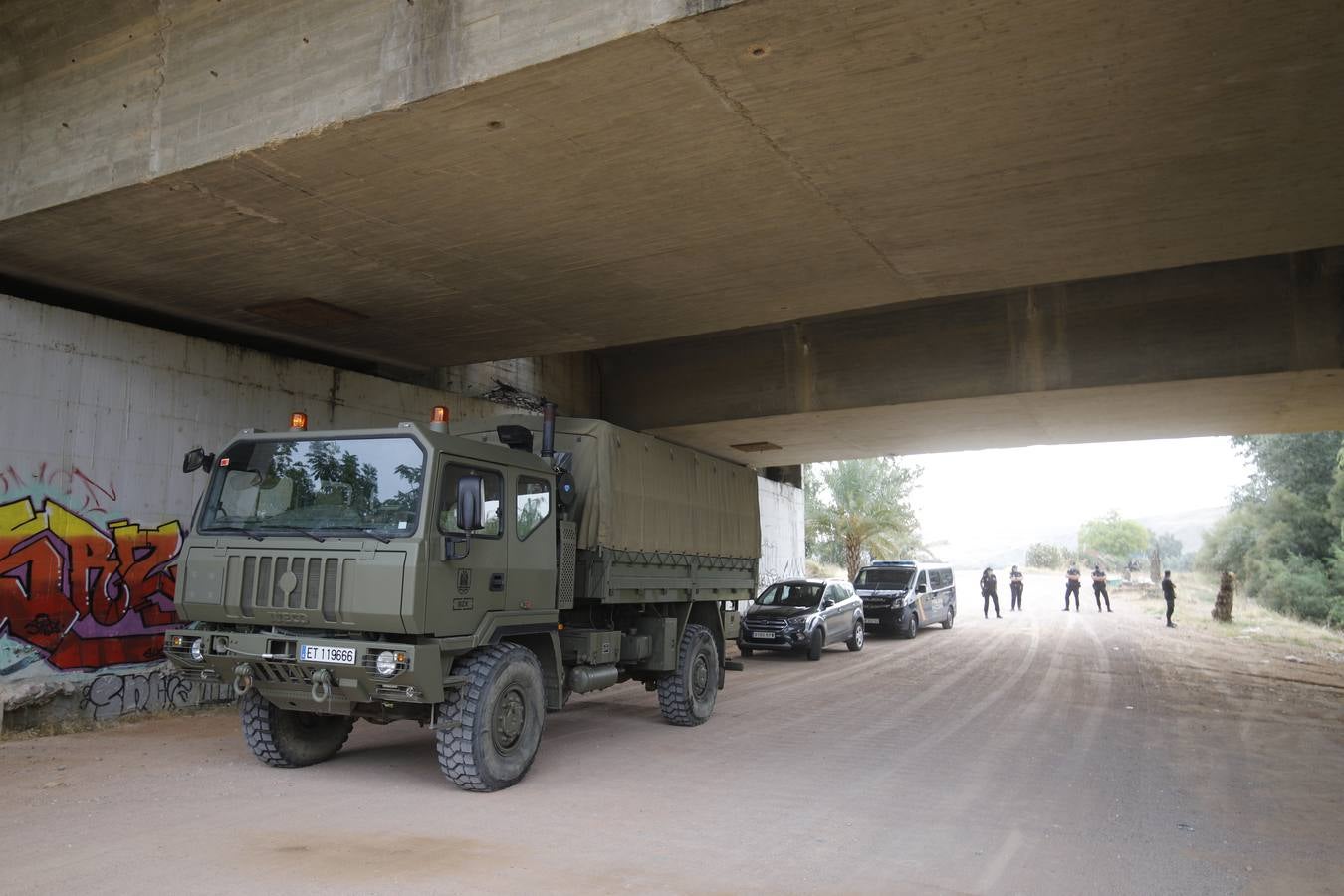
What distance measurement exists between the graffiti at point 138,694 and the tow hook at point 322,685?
4112 millimetres

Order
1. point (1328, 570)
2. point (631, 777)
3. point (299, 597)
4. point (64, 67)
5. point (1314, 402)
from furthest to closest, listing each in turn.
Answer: point (1328, 570) < point (1314, 402) < point (64, 67) < point (631, 777) < point (299, 597)

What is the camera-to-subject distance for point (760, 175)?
7645mm

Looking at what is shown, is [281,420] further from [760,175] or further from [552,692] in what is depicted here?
[760,175]

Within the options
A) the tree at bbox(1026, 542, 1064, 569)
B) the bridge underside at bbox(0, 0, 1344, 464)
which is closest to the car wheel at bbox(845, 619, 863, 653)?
the bridge underside at bbox(0, 0, 1344, 464)

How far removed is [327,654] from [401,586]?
2.53 ft

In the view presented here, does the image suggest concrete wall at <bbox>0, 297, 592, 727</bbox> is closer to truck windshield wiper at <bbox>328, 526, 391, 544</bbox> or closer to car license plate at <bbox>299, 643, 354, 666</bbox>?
car license plate at <bbox>299, 643, 354, 666</bbox>

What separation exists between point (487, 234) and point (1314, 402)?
1417 cm

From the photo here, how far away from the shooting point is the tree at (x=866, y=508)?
117ft

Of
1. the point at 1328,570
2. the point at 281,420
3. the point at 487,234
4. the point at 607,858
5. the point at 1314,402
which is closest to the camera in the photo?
the point at 607,858

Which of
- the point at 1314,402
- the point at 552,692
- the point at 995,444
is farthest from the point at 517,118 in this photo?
the point at 995,444

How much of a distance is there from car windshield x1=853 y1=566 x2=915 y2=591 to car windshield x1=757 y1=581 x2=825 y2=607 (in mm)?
5499

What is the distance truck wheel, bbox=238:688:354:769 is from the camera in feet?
24.0

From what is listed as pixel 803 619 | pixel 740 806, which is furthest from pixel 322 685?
pixel 803 619

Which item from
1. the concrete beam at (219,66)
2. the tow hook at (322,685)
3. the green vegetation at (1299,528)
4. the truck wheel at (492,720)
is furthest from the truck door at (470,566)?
the green vegetation at (1299,528)
